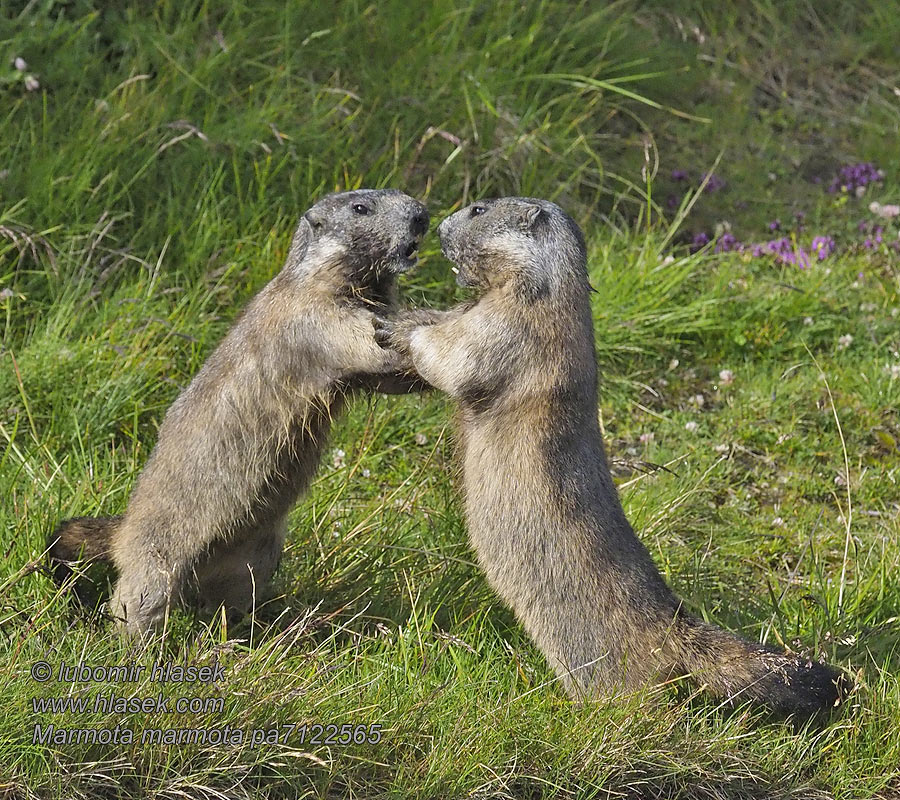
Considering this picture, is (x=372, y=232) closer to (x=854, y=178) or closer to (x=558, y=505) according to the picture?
(x=558, y=505)

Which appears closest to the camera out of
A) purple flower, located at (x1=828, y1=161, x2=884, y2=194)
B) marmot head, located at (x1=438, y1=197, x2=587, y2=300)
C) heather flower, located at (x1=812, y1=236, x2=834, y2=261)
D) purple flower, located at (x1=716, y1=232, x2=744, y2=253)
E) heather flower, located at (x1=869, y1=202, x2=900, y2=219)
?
marmot head, located at (x1=438, y1=197, x2=587, y2=300)

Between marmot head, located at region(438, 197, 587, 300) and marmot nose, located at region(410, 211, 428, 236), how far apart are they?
0.10 meters

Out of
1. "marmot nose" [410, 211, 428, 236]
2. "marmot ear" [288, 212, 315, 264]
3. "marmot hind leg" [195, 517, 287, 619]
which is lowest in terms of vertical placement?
"marmot hind leg" [195, 517, 287, 619]

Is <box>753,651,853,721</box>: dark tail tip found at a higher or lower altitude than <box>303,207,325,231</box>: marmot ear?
lower

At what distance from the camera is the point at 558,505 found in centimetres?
425

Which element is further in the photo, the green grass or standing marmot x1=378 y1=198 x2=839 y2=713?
standing marmot x1=378 y1=198 x2=839 y2=713

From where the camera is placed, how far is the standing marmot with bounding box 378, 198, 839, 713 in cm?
420

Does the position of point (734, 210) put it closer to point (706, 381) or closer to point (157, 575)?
point (706, 381)

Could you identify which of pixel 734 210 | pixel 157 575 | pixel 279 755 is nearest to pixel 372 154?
pixel 734 210

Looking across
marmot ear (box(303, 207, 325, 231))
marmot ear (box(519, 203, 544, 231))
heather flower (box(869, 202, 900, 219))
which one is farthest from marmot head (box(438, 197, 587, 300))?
heather flower (box(869, 202, 900, 219))

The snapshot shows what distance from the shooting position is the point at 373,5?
7.05m

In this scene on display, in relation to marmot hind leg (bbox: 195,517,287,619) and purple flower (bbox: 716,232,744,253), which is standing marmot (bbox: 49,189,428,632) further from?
purple flower (bbox: 716,232,744,253)

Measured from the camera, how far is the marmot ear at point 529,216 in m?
4.61

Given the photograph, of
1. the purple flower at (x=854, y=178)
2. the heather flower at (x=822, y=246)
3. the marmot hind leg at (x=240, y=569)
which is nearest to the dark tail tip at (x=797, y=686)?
the marmot hind leg at (x=240, y=569)
